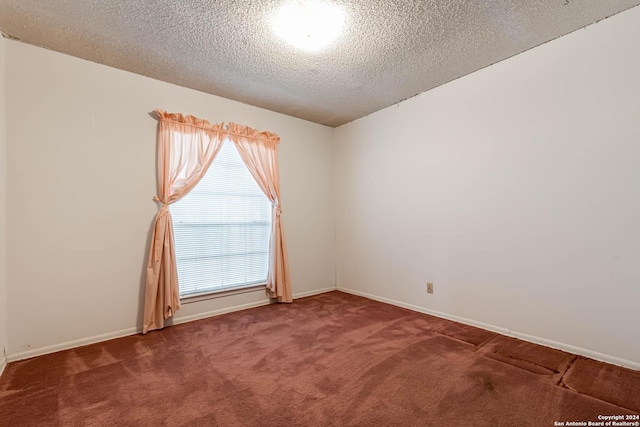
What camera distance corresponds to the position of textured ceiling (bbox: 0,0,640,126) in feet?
6.71

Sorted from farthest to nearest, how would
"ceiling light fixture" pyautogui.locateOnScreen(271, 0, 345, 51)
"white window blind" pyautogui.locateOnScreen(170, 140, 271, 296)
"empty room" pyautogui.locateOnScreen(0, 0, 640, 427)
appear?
"white window blind" pyautogui.locateOnScreen(170, 140, 271, 296) → "ceiling light fixture" pyautogui.locateOnScreen(271, 0, 345, 51) → "empty room" pyautogui.locateOnScreen(0, 0, 640, 427)

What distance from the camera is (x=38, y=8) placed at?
2039mm

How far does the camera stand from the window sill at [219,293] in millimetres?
3214

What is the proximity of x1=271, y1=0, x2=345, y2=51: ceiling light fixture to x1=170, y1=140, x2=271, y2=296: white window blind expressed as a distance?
5.28 feet

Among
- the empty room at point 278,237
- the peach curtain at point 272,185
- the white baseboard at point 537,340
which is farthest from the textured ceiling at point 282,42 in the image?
the white baseboard at point 537,340

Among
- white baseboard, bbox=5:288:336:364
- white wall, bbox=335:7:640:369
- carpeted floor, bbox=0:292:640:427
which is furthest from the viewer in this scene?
white baseboard, bbox=5:288:336:364

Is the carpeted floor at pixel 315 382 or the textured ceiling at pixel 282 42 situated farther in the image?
the textured ceiling at pixel 282 42

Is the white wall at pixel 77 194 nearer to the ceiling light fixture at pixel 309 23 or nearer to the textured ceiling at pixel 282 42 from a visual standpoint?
the textured ceiling at pixel 282 42

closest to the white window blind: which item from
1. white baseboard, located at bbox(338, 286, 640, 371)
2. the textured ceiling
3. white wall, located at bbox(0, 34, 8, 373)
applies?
the textured ceiling

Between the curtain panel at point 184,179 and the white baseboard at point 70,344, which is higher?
the curtain panel at point 184,179

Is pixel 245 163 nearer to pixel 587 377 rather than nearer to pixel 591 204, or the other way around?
pixel 591 204

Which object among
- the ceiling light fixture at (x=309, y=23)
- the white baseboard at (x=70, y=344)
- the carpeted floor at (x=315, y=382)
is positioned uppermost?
the ceiling light fixture at (x=309, y=23)

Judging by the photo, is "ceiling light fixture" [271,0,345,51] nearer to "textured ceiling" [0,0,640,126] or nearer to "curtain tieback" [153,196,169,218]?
"textured ceiling" [0,0,640,126]

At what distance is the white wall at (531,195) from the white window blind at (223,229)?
168 cm
